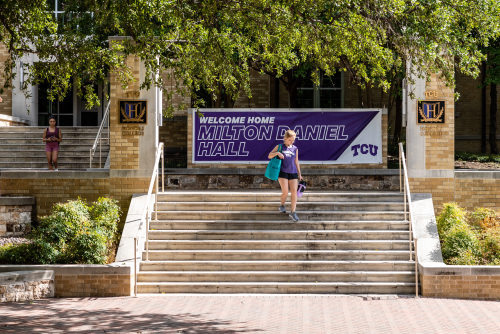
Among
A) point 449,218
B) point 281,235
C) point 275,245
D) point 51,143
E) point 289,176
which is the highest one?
point 51,143

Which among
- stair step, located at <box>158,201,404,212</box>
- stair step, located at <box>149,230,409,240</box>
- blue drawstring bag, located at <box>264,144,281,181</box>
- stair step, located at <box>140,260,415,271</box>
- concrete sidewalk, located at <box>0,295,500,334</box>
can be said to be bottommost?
concrete sidewalk, located at <box>0,295,500,334</box>

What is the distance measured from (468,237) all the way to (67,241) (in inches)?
274

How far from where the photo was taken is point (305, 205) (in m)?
12.8

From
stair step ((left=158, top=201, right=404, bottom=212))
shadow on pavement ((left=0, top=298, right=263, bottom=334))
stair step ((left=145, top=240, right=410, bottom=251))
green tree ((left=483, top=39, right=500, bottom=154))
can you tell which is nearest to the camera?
shadow on pavement ((left=0, top=298, right=263, bottom=334))

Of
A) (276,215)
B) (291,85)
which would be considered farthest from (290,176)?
(291,85)

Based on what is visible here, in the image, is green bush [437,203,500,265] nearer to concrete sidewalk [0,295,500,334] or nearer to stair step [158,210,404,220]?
stair step [158,210,404,220]

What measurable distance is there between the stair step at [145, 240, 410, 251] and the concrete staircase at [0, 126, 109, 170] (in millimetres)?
7062

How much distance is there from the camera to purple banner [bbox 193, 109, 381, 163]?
1517cm

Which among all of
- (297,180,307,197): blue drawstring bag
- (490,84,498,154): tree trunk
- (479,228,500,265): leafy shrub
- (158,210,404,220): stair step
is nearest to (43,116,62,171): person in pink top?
(158,210,404,220): stair step

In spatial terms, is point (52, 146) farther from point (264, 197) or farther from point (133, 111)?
point (264, 197)

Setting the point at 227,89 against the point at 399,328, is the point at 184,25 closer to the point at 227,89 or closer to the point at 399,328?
the point at 227,89

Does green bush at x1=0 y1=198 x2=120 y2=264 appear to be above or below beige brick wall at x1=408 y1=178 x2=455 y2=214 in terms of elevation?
below

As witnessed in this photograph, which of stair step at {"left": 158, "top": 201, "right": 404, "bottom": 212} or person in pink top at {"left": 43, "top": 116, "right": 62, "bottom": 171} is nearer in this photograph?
stair step at {"left": 158, "top": 201, "right": 404, "bottom": 212}

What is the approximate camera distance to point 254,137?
1523cm
